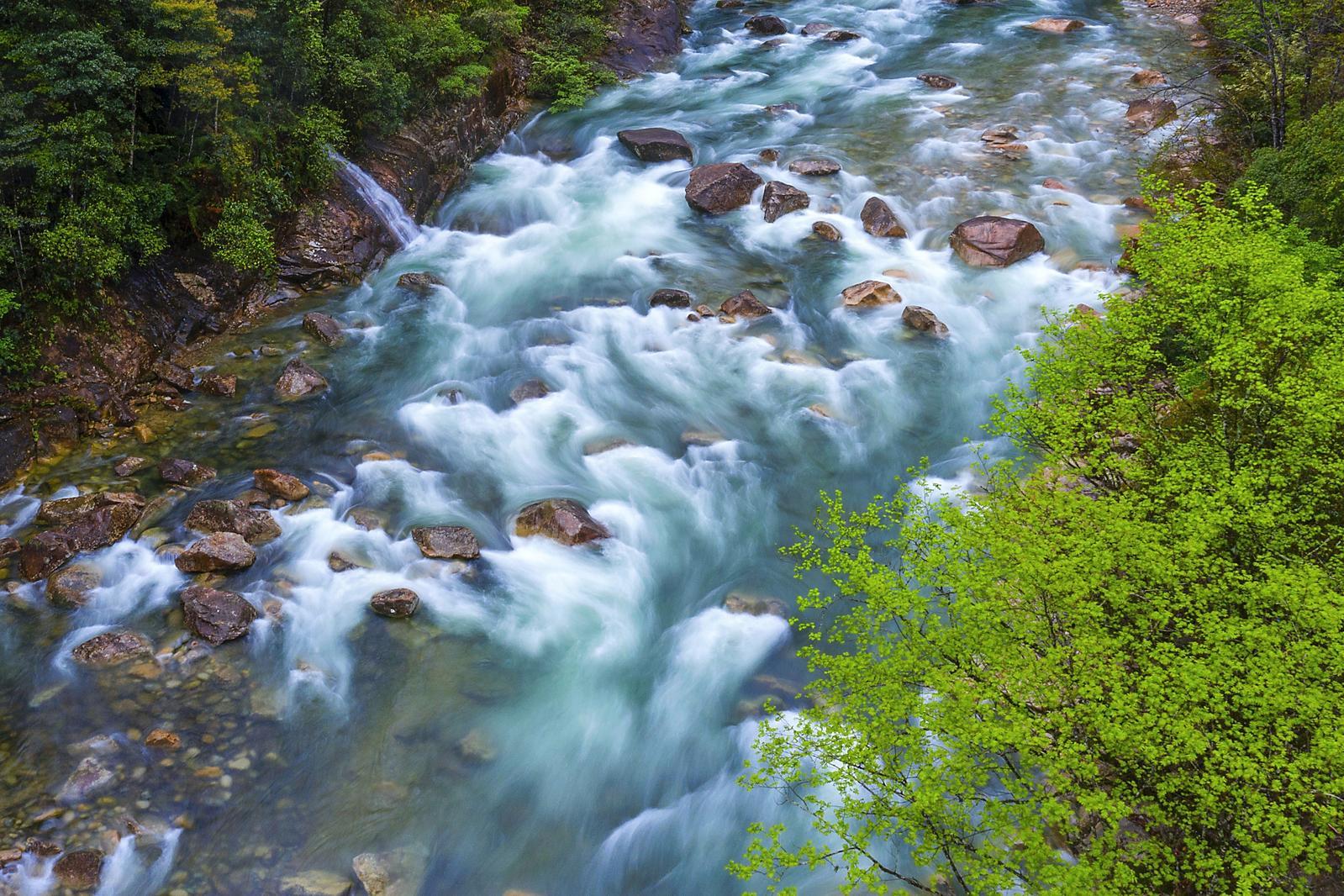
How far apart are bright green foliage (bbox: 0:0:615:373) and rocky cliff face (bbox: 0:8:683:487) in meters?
0.42

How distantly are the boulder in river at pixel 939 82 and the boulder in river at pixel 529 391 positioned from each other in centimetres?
1647

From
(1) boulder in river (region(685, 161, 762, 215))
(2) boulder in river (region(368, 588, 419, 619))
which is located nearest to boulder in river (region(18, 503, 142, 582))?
(2) boulder in river (region(368, 588, 419, 619))

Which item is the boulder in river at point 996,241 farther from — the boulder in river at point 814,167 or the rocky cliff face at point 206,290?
the rocky cliff face at point 206,290

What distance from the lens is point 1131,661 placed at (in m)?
8.16

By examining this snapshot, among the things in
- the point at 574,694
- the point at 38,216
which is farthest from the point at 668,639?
the point at 38,216

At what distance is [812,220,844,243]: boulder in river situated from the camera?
736 inches

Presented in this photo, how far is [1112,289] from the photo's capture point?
16281 millimetres

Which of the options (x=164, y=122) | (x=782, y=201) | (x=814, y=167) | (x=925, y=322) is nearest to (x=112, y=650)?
(x=164, y=122)

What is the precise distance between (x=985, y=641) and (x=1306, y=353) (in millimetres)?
5811

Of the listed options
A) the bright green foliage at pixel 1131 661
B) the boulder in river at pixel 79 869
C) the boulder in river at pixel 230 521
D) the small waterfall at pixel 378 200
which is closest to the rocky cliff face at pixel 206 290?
the small waterfall at pixel 378 200

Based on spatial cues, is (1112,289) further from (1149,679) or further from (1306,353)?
(1149,679)

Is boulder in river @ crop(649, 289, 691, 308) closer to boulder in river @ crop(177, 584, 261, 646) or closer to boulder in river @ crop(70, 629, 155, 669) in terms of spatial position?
boulder in river @ crop(177, 584, 261, 646)

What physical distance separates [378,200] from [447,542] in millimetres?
9682

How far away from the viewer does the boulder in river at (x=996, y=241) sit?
17484mm
